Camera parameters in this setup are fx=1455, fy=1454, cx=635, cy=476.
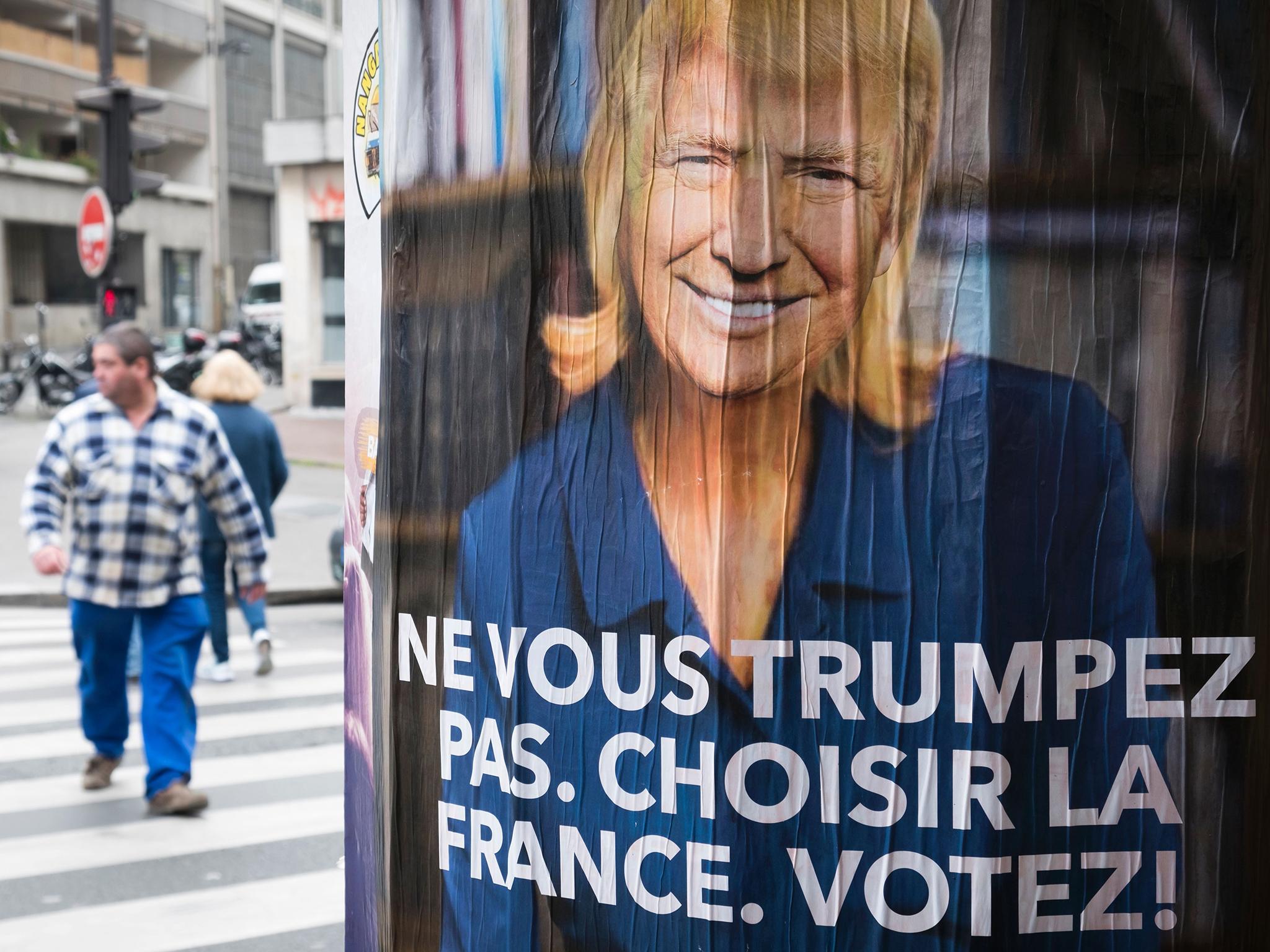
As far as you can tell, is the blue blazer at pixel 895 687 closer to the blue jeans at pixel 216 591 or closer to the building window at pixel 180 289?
the blue jeans at pixel 216 591

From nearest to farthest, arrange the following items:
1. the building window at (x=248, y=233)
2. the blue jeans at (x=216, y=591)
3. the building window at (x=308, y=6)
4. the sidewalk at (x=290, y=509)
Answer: the blue jeans at (x=216, y=591) < the sidewalk at (x=290, y=509) < the building window at (x=248, y=233) < the building window at (x=308, y=6)

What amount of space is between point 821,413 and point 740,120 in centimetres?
40

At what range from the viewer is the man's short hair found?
6242 mm

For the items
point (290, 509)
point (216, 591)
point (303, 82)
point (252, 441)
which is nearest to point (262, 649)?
point (216, 591)

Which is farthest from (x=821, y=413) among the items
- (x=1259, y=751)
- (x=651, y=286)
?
(x=1259, y=751)

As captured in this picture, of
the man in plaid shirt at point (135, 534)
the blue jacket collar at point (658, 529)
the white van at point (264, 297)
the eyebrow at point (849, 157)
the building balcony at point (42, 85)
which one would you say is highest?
the building balcony at point (42, 85)

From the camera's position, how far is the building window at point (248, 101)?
52375 mm

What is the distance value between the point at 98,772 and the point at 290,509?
1009 cm

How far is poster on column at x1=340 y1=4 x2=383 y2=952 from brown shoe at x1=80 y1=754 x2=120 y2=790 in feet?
15.0

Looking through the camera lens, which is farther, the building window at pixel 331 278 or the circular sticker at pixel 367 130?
the building window at pixel 331 278

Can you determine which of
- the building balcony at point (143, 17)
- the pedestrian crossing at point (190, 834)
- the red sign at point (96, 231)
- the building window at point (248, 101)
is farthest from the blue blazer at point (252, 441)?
the building window at point (248, 101)

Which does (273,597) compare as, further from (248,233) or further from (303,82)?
(303,82)

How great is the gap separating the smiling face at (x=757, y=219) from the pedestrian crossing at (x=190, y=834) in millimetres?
3595

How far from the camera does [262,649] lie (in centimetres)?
939
